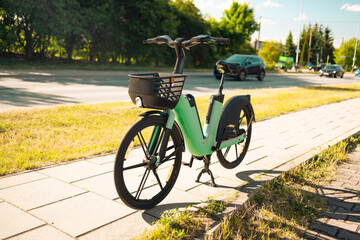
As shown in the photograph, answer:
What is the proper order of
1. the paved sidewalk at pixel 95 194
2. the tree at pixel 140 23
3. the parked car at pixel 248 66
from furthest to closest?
the tree at pixel 140 23, the parked car at pixel 248 66, the paved sidewalk at pixel 95 194

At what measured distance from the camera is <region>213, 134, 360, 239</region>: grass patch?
2545 millimetres

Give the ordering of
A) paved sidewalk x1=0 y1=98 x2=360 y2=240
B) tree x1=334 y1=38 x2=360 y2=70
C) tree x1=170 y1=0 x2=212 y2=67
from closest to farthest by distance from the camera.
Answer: paved sidewalk x1=0 y1=98 x2=360 y2=240
tree x1=170 y1=0 x2=212 y2=67
tree x1=334 y1=38 x2=360 y2=70

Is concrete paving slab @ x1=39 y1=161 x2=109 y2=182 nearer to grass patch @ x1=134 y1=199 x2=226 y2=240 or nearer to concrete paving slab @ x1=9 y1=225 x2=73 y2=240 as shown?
concrete paving slab @ x1=9 y1=225 x2=73 y2=240

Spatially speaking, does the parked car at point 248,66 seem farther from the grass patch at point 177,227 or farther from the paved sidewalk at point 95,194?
the grass patch at point 177,227

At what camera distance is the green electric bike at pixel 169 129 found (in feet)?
8.27

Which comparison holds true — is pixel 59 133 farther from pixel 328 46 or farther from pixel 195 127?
pixel 328 46

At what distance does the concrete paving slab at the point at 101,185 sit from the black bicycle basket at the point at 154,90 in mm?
1020

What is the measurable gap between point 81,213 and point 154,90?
1167 mm

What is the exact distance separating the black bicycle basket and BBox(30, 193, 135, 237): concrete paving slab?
928 millimetres

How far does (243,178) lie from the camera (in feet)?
12.0

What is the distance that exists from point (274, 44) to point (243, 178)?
2401 inches

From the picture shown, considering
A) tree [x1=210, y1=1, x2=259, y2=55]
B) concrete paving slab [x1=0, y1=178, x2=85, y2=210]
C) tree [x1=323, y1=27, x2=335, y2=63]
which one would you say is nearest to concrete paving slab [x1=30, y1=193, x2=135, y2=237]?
concrete paving slab [x1=0, y1=178, x2=85, y2=210]

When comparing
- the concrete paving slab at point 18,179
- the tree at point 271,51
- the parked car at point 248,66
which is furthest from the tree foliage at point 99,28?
the tree at point 271,51

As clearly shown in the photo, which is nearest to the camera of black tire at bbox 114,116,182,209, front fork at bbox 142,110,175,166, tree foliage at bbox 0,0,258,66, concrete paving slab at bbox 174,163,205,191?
black tire at bbox 114,116,182,209
